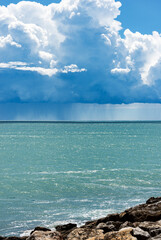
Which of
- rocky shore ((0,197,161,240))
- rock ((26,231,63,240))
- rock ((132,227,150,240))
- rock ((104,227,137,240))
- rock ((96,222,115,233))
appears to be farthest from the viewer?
rock ((96,222,115,233))

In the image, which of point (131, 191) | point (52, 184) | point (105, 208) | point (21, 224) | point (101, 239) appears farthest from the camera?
point (52, 184)

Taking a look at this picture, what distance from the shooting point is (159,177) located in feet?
132

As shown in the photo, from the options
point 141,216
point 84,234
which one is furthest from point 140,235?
point 141,216

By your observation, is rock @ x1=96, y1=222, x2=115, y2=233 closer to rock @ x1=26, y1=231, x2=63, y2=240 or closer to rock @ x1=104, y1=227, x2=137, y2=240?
rock @ x1=26, y1=231, x2=63, y2=240

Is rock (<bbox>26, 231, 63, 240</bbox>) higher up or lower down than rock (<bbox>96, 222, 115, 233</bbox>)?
higher up

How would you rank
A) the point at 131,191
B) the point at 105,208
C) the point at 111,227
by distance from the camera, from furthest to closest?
the point at 131,191 → the point at 105,208 → the point at 111,227

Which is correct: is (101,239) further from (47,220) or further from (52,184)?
(52,184)

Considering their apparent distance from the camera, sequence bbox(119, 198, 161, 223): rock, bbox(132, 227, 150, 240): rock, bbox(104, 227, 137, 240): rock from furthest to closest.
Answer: bbox(119, 198, 161, 223): rock
bbox(132, 227, 150, 240): rock
bbox(104, 227, 137, 240): rock

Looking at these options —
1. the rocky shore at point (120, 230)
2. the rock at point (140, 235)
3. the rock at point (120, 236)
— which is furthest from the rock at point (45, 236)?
the rock at point (140, 235)

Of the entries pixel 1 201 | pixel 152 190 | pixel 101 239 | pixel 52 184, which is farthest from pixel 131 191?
pixel 101 239

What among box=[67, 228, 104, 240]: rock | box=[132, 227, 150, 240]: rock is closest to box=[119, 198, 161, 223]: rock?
box=[67, 228, 104, 240]: rock

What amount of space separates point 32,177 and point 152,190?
627 inches

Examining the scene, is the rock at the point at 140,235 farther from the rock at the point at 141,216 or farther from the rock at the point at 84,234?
the rock at the point at 141,216

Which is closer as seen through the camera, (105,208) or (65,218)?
(65,218)
